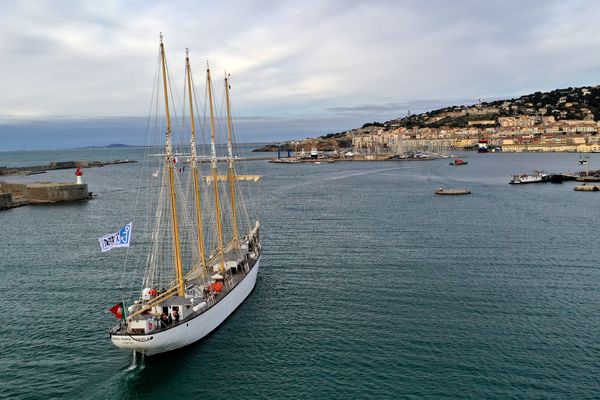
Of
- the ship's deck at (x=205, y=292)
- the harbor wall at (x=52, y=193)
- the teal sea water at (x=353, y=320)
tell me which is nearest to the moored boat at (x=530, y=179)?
the teal sea water at (x=353, y=320)

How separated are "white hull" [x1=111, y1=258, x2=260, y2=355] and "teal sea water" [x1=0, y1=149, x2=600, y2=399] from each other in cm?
56

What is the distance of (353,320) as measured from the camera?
79.2 feet

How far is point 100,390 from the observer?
60.3ft

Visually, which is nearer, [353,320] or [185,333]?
[185,333]

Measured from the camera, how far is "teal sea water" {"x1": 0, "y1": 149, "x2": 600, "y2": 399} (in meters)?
18.7

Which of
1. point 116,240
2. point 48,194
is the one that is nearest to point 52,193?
point 48,194

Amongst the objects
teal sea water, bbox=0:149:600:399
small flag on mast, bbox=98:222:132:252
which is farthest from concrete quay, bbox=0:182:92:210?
small flag on mast, bbox=98:222:132:252

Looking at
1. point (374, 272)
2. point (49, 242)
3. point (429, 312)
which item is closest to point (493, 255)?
point (374, 272)

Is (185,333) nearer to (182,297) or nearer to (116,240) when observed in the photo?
(182,297)

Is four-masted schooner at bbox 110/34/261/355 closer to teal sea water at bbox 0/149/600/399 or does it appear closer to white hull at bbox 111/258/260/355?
white hull at bbox 111/258/260/355

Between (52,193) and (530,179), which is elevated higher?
(52,193)

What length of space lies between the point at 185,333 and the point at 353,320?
8.08 meters

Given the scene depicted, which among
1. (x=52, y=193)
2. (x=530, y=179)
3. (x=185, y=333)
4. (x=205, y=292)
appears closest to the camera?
(x=185, y=333)

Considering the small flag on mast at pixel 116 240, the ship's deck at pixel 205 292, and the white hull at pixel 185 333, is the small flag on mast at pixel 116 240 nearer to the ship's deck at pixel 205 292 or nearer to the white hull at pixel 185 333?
the ship's deck at pixel 205 292
